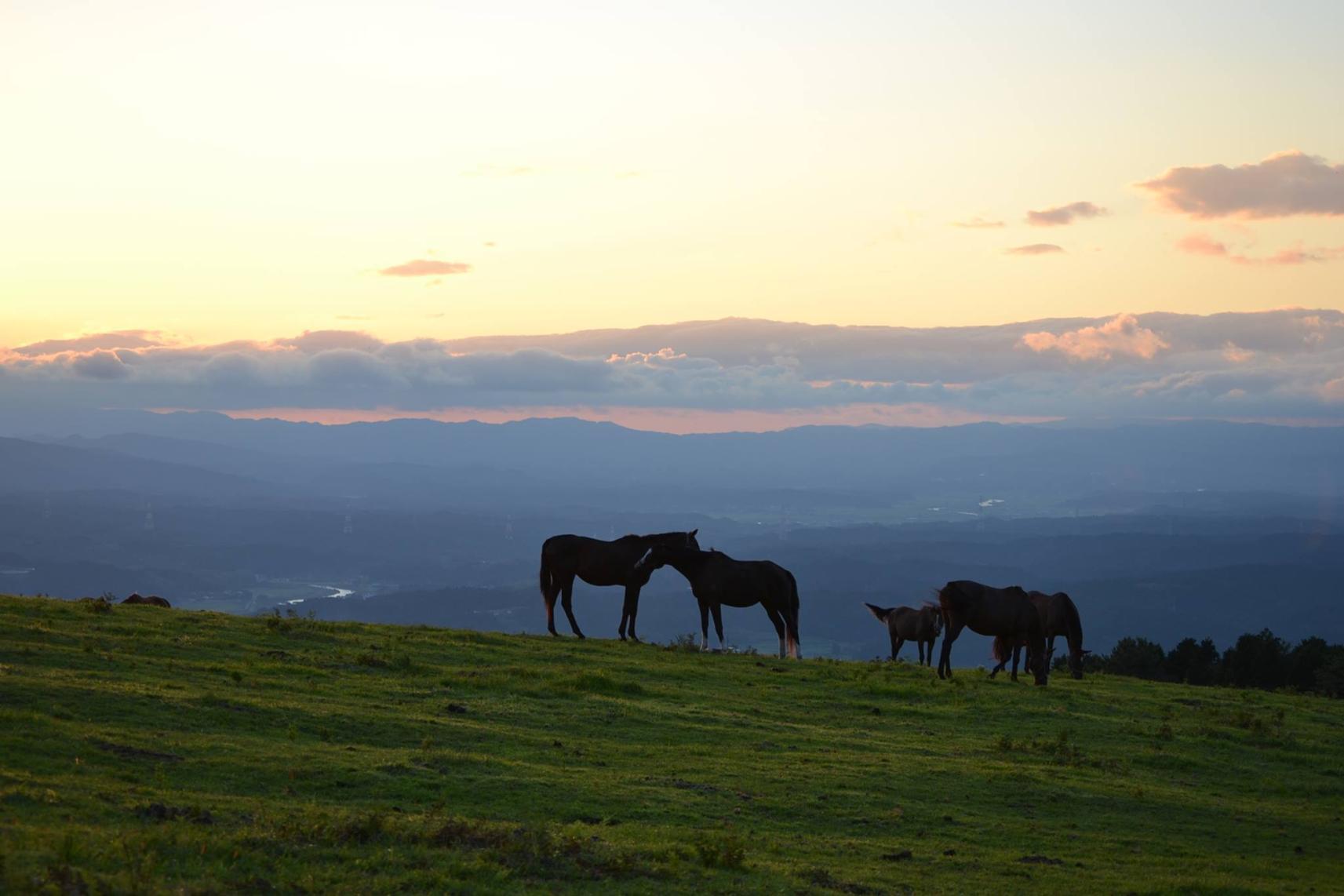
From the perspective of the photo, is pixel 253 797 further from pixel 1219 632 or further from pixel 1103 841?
pixel 1219 632

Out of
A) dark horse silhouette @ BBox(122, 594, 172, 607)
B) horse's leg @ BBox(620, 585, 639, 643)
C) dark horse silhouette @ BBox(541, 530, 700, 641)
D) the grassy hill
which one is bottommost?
the grassy hill

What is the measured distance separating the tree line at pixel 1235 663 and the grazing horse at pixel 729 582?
1466cm

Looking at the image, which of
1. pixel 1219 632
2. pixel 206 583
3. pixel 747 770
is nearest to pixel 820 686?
pixel 747 770

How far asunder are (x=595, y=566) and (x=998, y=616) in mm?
8854

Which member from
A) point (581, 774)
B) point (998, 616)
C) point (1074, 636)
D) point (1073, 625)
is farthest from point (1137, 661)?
point (581, 774)

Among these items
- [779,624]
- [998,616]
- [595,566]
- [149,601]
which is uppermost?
[595,566]

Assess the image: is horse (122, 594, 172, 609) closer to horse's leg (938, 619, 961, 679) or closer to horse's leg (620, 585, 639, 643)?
horse's leg (620, 585, 639, 643)

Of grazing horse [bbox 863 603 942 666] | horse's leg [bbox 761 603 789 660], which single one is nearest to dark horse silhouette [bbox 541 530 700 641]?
horse's leg [bbox 761 603 789 660]

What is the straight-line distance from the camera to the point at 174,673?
1581 centimetres

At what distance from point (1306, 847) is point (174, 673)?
47.3ft

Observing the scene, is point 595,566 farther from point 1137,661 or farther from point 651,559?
point 1137,661

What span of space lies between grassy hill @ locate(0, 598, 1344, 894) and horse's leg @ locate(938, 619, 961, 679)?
1.07 metres

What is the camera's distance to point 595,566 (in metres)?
26.1

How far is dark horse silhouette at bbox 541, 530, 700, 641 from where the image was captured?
85.3 feet
